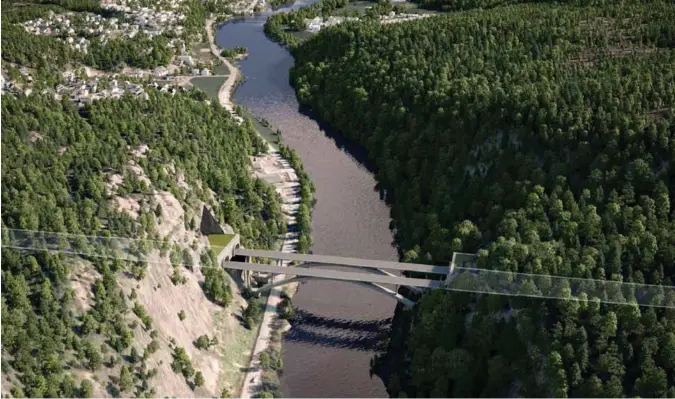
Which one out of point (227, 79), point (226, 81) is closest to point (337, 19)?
point (227, 79)

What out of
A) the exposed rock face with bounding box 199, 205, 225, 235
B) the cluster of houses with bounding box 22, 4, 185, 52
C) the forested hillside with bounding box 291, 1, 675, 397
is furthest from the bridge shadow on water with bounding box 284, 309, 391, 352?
the cluster of houses with bounding box 22, 4, 185, 52

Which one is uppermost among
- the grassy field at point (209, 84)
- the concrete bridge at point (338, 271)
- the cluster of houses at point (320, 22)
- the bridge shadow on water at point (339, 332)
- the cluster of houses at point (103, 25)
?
the cluster of houses at point (320, 22)

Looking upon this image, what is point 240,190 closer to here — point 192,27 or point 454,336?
point 454,336

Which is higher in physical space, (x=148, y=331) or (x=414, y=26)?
(x=414, y=26)

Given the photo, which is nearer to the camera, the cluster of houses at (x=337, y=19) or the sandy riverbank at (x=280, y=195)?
the sandy riverbank at (x=280, y=195)

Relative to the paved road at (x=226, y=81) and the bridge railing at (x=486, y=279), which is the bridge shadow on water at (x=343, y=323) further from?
the paved road at (x=226, y=81)

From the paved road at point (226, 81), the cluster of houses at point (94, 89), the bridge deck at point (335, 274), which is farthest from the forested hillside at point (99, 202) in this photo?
the paved road at point (226, 81)

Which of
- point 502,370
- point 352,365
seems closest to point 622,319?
point 502,370
